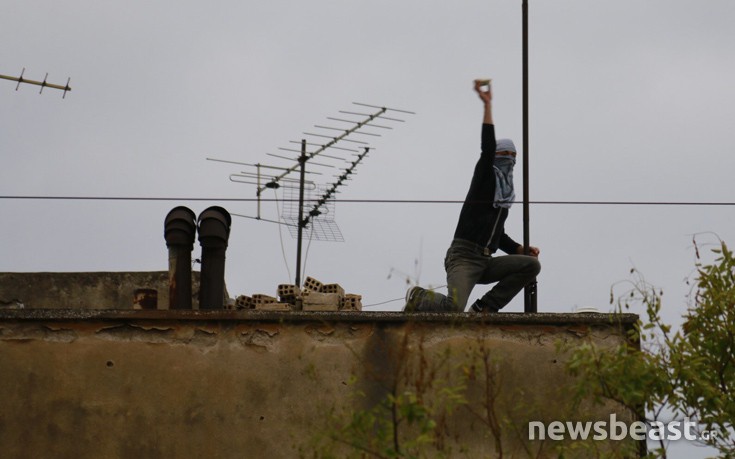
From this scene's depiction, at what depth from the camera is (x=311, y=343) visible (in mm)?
9781

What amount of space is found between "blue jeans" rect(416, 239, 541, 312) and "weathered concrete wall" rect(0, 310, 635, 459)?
393 millimetres

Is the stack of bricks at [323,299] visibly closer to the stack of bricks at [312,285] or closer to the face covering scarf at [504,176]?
the stack of bricks at [312,285]

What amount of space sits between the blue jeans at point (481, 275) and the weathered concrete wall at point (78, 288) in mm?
3879

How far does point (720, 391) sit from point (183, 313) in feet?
12.4

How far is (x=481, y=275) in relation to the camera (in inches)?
400

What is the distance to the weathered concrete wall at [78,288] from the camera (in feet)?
43.6

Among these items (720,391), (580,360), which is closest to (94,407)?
(580,360)

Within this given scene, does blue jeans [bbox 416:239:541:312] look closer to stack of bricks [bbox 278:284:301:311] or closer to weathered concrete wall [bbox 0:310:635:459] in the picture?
weathered concrete wall [bbox 0:310:635:459]

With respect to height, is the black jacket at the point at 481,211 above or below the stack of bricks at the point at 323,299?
above

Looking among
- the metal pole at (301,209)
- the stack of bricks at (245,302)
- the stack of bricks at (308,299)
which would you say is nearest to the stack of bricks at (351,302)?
the stack of bricks at (308,299)

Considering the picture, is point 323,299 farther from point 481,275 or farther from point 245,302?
point 481,275

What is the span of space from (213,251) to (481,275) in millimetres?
2097

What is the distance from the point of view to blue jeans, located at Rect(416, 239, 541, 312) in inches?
396
